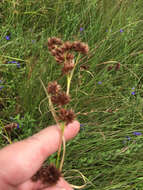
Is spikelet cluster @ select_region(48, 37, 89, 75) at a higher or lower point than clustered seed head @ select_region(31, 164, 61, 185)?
higher

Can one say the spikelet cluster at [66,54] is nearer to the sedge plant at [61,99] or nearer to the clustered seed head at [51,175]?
the sedge plant at [61,99]

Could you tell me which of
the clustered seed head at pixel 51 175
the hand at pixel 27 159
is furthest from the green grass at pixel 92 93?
the clustered seed head at pixel 51 175

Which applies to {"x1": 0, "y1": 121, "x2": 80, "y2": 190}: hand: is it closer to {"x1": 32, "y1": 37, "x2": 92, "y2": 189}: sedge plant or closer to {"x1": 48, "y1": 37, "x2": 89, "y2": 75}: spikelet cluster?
{"x1": 32, "y1": 37, "x2": 92, "y2": 189}: sedge plant

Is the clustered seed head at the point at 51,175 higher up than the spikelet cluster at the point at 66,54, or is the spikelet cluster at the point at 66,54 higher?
the spikelet cluster at the point at 66,54

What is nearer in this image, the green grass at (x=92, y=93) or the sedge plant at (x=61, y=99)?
the sedge plant at (x=61, y=99)

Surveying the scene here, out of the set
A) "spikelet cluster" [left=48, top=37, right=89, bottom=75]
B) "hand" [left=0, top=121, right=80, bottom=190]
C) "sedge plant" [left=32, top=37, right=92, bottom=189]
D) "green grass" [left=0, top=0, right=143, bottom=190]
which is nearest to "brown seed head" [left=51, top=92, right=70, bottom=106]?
"sedge plant" [left=32, top=37, right=92, bottom=189]

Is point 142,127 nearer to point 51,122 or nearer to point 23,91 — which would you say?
point 51,122
